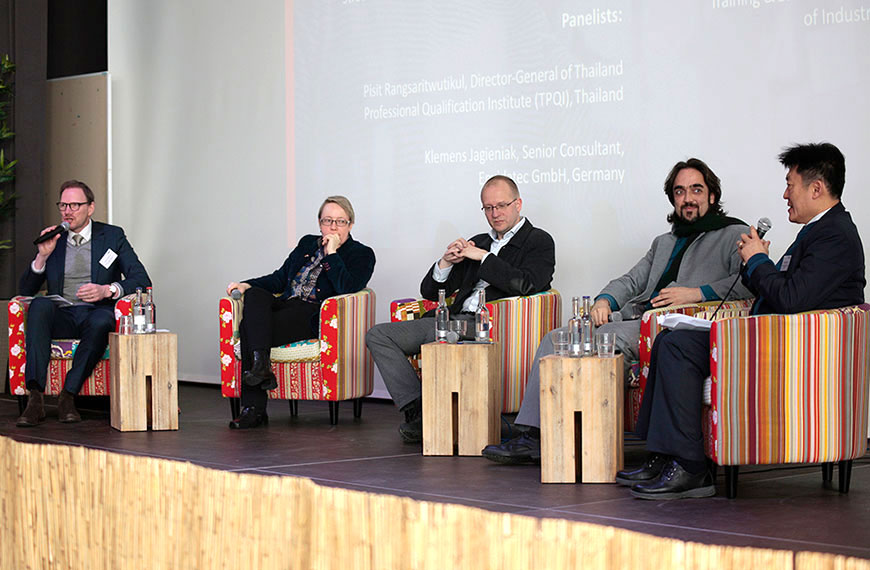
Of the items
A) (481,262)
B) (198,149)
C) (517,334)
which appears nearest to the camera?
(517,334)

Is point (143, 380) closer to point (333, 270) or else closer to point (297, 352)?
point (297, 352)

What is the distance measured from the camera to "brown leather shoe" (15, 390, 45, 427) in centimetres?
505

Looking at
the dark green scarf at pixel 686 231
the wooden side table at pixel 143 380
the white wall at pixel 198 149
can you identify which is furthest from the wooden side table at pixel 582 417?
the white wall at pixel 198 149

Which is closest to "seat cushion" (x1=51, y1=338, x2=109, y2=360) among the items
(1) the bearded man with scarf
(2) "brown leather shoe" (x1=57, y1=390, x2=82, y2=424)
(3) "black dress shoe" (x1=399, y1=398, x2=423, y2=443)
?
(2) "brown leather shoe" (x1=57, y1=390, x2=82, y2=424)

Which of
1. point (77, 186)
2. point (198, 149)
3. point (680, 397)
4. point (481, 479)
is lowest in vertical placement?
point (481, 479)

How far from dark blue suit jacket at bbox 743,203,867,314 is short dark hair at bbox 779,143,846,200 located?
8cm

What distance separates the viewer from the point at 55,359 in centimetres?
532

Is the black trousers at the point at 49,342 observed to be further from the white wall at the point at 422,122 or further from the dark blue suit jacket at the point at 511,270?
the dark blue suit jacket at the point at 511,270

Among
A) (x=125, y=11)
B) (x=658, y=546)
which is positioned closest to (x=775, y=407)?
(x=658, y=546)

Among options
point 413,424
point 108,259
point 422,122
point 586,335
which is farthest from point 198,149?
point 586,335

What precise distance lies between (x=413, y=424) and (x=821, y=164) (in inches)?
81.6

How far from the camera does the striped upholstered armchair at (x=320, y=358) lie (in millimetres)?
5023

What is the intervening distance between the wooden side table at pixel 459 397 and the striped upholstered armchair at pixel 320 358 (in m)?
0.93

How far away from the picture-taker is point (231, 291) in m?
5.19
